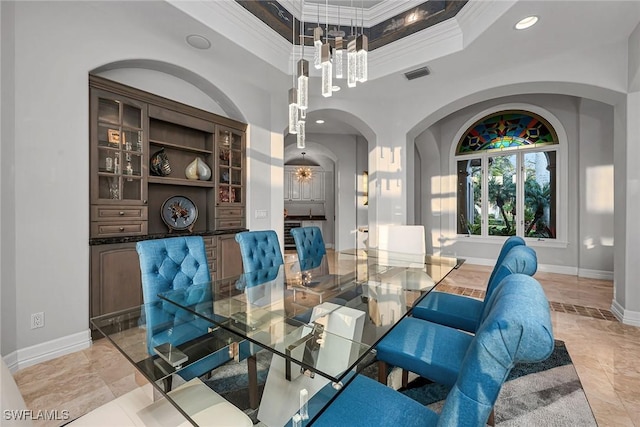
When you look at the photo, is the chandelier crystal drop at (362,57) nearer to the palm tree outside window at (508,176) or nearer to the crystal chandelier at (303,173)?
the palm tree outside window at (508,176)

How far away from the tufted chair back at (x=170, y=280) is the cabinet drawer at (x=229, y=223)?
157cm

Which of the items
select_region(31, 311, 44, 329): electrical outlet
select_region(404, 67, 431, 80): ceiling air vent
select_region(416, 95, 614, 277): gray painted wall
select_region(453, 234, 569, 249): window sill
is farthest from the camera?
select_region(453, 234, 569, 249): window sill

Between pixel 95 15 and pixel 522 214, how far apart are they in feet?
21.9

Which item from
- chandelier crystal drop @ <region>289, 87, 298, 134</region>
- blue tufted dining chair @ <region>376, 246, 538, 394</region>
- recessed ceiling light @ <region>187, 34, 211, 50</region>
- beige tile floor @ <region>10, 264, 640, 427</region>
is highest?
recessed ceiling light @ <region>187, 34, 211, 50</region>

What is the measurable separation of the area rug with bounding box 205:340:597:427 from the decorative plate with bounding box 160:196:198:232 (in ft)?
6.33

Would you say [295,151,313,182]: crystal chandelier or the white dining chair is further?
[295,151,313,182]: crystal chandelier

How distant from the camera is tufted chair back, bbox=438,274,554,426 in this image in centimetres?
59

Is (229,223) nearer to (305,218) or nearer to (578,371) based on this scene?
(578,371)

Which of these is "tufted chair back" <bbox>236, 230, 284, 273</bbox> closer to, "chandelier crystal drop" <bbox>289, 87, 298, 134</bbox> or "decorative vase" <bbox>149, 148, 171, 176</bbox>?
"chandelier crystal drop" <bbox>289, 87, 298, 134</bbox>

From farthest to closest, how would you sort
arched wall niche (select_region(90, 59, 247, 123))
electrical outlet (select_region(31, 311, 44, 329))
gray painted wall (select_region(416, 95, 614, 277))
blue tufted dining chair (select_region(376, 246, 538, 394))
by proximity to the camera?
gray painted wall (select_region(416, 95, 614, 277)), arched wall niche (select_region(90, 59, 247, 123)), electrical outlet (select_region(31, 311, 44, 329)), blue tufted dining chair (select_region(376, 246, 538, 394))

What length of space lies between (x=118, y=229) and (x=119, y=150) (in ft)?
2.45

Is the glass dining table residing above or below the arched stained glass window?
below

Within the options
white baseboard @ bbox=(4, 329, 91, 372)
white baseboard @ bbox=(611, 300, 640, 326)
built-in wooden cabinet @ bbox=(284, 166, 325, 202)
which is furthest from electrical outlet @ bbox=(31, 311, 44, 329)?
built-in wooden cabinet @ bbox=(284, 166, 325, 202)

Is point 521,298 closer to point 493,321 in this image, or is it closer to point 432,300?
point 493,321
